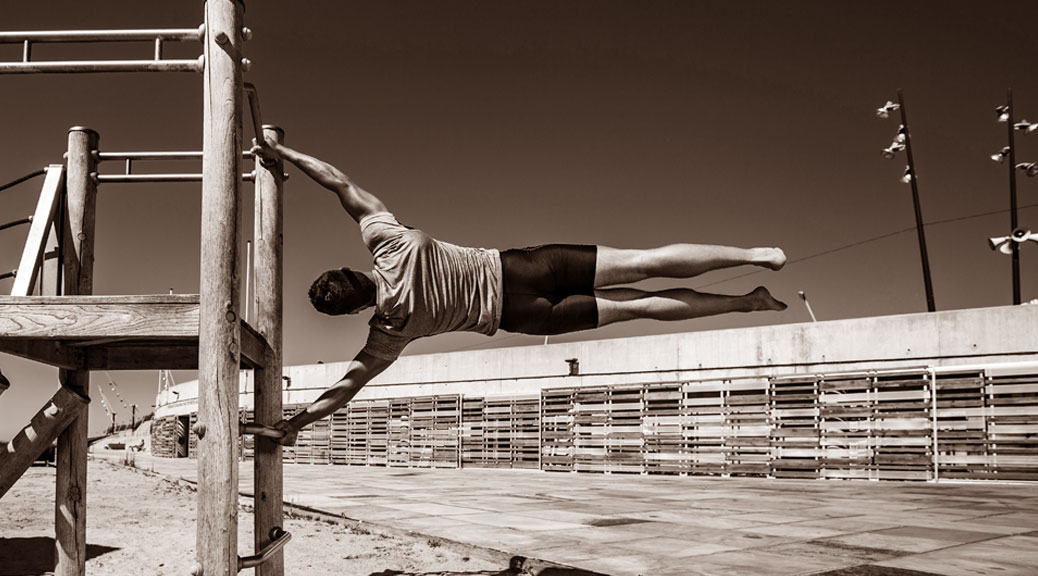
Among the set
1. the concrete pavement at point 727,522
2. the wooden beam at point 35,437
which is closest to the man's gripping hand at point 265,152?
the wooden beam at point 35,437

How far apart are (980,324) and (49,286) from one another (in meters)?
14.4

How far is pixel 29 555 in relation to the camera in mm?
6875

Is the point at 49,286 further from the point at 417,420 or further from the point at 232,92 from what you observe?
the point at 417,420

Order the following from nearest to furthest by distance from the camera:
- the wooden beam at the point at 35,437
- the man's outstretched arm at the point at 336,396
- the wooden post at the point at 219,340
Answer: the wooden post at the point at 219,340 < the man's outstretched arm at the point at 336,396 < the wooden beam at the point at 35,437

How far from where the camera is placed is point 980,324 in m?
14.5

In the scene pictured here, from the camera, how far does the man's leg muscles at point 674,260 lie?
412cm

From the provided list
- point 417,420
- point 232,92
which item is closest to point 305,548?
point 232,92

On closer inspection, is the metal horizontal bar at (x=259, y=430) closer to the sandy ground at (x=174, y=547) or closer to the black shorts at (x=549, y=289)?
the black shorts at (x=549, y=289)

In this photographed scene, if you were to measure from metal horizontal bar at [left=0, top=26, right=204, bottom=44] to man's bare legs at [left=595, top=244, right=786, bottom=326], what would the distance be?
6.98ft

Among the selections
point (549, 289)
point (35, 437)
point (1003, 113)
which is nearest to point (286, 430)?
point (35, 437)

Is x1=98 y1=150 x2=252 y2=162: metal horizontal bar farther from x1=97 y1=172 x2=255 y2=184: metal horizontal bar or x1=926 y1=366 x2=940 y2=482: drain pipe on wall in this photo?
x1=926 y1=366 x2=940 y2=482: drain pipe on wall

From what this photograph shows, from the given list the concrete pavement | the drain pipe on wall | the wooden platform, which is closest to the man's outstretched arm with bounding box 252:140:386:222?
the wooden platform

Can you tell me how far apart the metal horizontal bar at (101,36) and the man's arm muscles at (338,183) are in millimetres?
773

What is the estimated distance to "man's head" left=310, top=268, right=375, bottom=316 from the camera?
151 inches
